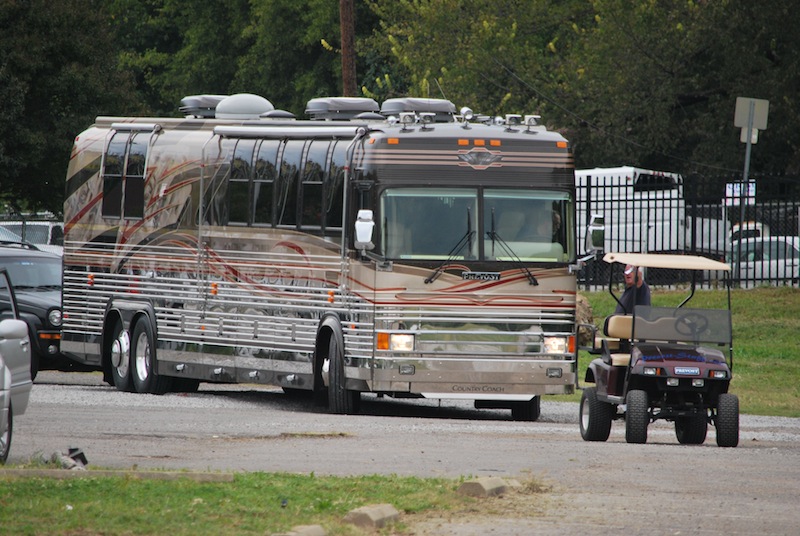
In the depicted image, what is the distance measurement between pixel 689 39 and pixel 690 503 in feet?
112

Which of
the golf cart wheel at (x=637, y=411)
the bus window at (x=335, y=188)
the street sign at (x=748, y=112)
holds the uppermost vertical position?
the street sign at (x=748, y=112)

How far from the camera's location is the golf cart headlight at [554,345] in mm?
17062

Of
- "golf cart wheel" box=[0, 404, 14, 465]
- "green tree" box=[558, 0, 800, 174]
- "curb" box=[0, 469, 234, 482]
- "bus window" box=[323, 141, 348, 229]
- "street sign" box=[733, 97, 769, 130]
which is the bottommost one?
"curb" box=[0, 469, 234, 482]

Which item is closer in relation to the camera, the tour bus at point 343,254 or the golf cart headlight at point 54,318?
the tour bus at point 343,254

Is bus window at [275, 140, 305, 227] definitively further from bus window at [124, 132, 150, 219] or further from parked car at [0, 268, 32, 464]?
parked car at [0, 268, 32, 464]

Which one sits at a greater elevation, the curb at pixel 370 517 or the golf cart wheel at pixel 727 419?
the golf cart wheel at pixel 727 419

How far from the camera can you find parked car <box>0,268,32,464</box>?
11.5m

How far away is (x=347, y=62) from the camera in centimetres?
3073

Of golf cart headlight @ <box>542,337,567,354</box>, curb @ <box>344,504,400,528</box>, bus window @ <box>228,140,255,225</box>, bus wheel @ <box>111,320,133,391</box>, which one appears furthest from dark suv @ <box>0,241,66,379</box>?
curb @ <box>344,504,400,528</box>

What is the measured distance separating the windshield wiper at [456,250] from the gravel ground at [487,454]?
157 cm

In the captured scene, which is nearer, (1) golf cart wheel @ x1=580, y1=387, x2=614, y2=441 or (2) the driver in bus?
(1) golf cart wheel @ x1=580, y1=387, x2=614, y2=441

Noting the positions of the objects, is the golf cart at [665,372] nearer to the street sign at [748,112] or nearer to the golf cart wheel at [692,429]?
the golf cart wheel at [692,429]

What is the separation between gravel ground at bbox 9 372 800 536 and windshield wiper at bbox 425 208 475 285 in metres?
1.57

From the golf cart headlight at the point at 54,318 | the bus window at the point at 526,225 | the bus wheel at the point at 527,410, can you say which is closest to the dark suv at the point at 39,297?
the golf cart headlight at the point at 54,318
